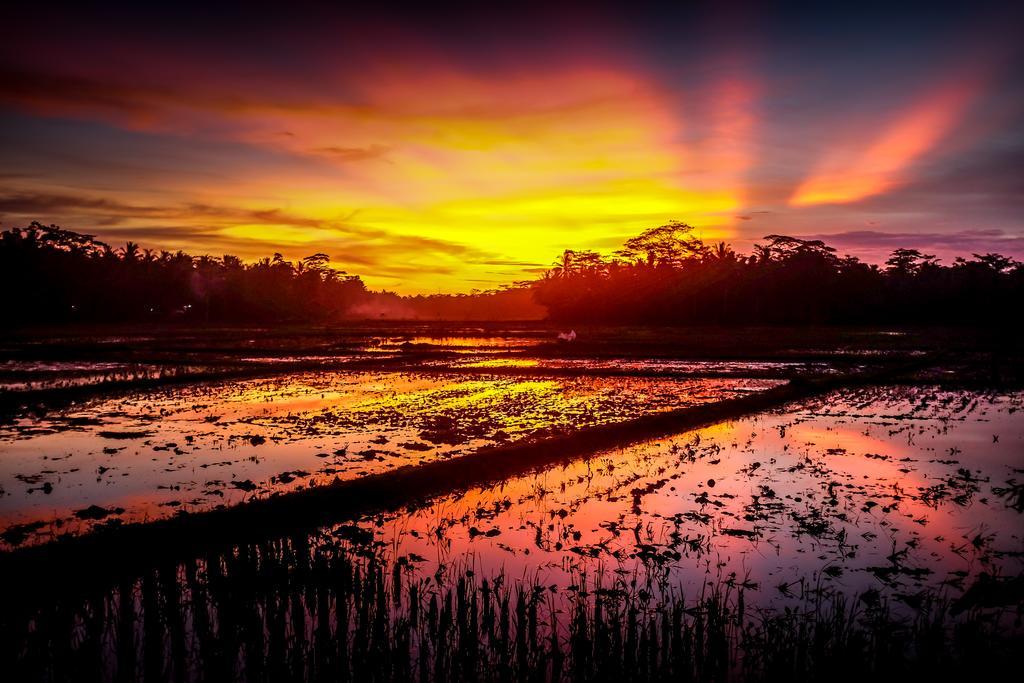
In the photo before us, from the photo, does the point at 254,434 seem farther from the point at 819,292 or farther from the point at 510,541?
the point at 819,292

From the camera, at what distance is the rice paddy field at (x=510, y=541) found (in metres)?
3.44

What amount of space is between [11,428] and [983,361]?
82.1 feet

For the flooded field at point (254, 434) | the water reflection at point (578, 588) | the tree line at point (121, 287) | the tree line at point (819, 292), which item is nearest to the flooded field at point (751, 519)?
the water reflection at point (578, 588)

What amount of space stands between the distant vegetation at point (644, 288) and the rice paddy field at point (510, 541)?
36966 millimetres

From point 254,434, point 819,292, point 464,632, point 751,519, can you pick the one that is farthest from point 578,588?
point 819,292

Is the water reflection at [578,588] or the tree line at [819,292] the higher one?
the tree line at [819,292]

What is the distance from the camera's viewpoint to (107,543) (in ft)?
15.1

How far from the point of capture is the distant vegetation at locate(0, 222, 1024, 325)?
152ft

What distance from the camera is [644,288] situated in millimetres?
52688

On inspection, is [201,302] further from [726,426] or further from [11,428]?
[726,426]

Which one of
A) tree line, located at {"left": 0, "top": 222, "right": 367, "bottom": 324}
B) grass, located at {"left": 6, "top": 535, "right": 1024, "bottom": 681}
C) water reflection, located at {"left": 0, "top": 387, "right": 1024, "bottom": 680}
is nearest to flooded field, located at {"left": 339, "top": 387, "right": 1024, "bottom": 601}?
water reflection, located at {"left": 0, "top": 387, "right": 1024, "bottom": 680}

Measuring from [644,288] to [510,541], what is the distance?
161 ft

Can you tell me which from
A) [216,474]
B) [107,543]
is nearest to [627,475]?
[216,474]

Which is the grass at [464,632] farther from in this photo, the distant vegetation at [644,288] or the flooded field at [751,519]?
the distant vegetation at [644,288]
